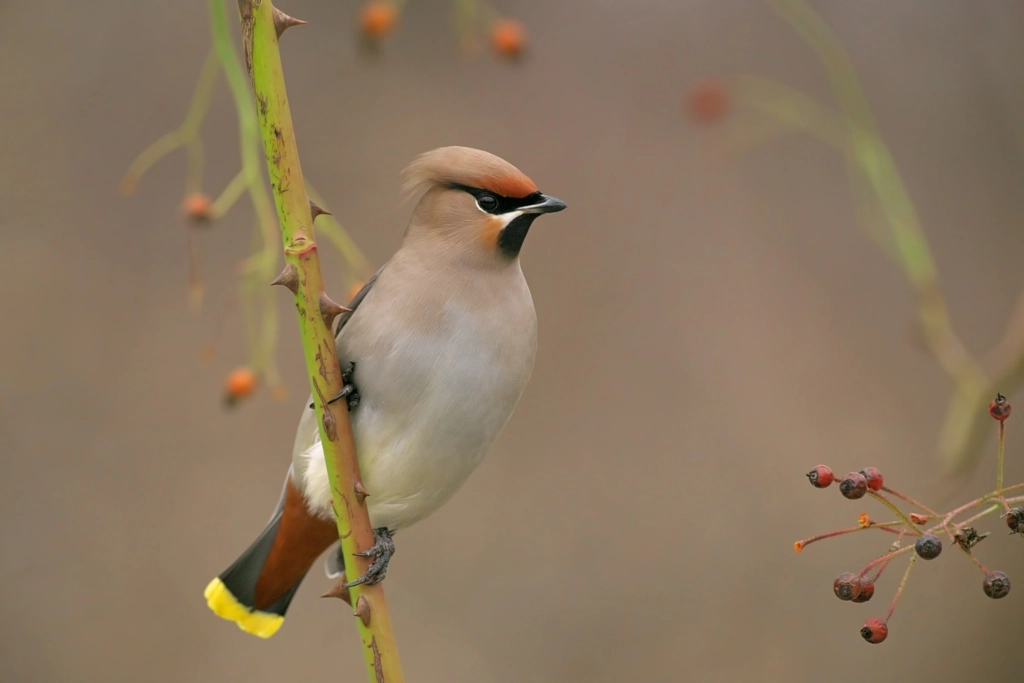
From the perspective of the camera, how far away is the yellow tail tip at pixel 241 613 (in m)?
2.75

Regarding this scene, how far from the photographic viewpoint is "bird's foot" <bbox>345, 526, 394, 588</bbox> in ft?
5.70

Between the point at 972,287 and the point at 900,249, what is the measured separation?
10.9ft

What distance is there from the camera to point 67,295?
4.61 metres

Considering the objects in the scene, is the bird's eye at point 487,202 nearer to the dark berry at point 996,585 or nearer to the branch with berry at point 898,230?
the branch with berry at point 898,230

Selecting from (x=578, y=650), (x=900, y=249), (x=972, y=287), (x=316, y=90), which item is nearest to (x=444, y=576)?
(x=578, y=650)

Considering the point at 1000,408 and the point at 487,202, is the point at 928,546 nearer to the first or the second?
the point at 1000,408

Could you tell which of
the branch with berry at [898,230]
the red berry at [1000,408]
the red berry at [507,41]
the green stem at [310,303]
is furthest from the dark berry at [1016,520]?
the red berry at [507,41]

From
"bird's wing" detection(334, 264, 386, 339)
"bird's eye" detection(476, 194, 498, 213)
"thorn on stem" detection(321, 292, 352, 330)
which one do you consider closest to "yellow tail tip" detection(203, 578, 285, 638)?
"bird's wing" detection(334, 264, 386, 339)

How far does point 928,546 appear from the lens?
4.33 feet

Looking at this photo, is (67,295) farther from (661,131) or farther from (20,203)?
(661,131)

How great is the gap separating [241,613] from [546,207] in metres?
1.42

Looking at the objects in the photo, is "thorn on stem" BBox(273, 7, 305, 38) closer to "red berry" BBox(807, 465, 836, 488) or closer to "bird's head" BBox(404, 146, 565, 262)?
"bird's head" BBox(404, 146, 565, 262)

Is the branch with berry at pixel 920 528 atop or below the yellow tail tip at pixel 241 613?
atop

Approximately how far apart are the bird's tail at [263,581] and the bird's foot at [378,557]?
0.77ft
